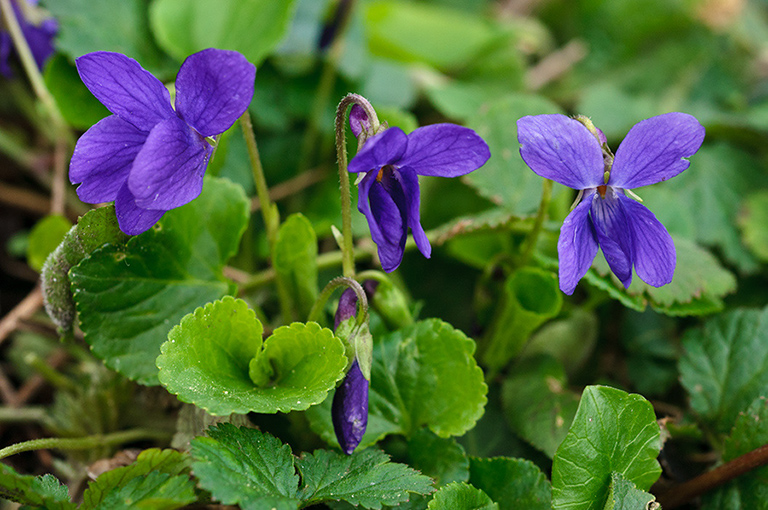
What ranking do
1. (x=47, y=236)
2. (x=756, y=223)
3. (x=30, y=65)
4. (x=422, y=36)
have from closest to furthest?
(x=47, y=236) < (x=30, y=65) < (x=756, y=223) < (x=422, y=36)

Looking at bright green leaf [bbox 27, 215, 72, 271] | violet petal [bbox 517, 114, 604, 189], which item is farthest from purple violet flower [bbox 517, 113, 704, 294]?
bright green leaf [bbox 27, 215, 72, 271]

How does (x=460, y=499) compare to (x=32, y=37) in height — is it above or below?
below

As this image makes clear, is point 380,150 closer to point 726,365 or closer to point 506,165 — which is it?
point 506,165

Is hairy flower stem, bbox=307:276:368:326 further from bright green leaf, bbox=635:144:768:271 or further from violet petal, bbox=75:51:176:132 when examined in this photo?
bright green leaf, bbox=635:144:768:271

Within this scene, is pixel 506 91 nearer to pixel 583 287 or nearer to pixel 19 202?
pixel 583 287

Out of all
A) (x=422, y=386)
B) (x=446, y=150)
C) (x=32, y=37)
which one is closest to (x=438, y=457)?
(x=422, y=386)

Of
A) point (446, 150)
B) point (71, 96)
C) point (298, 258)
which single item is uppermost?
point (446, 150)

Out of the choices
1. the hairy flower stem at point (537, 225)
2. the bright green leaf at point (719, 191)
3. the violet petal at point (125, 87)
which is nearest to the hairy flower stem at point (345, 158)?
the violet petal at point (125, 87)

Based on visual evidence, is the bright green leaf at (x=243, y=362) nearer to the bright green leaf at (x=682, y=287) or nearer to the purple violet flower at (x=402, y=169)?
the purple violet flower at (x=402, y=169)
